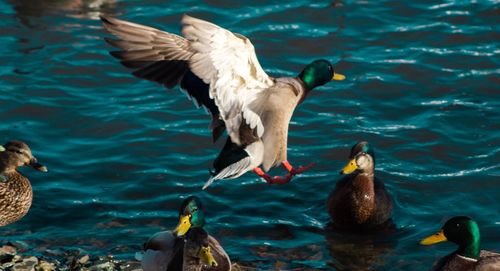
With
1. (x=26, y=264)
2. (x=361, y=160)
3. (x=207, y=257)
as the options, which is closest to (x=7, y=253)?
(x=26, y=264)

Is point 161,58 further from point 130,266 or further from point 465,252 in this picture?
point 465,252

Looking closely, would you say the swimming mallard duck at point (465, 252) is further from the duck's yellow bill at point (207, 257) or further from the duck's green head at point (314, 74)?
the duck's green head at point (314, 74)

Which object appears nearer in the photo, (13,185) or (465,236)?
(465,236)

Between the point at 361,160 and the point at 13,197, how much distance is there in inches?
114

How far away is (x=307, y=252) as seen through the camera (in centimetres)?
952

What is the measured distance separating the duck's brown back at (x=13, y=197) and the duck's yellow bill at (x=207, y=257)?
6.78 ft

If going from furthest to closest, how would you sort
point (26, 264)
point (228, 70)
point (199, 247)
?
point (228, 70)
point (26, 264)
point (199, 247)

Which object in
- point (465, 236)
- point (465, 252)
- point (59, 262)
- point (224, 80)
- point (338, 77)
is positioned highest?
point (224, 80)

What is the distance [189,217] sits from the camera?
8656 mm

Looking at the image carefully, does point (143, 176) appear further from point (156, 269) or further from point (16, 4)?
point (16, 4)

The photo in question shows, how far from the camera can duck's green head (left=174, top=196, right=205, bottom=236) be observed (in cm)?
864

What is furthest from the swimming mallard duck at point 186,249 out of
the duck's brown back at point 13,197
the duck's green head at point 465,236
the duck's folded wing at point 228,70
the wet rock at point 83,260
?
the duck's green head at point 465,236

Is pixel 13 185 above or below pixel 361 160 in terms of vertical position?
below

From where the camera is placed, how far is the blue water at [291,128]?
9828mm
